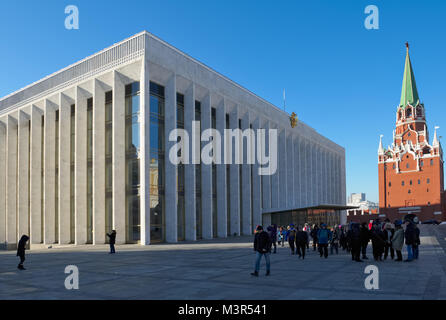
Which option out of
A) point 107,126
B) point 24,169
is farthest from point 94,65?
point 24,169

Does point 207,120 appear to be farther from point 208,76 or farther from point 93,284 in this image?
point 93,284

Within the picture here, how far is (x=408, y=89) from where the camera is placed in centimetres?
9838

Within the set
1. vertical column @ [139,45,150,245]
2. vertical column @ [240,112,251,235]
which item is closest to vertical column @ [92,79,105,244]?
vertical column @ [139,45,150,245]

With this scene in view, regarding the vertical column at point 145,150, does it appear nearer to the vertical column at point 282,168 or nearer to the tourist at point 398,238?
the tourist at point 398,238

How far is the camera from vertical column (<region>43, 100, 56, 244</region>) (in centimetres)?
3616

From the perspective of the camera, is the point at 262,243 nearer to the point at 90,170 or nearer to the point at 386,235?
the point at 386,235

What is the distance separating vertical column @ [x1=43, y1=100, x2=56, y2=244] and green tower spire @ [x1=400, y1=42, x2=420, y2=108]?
291 feet

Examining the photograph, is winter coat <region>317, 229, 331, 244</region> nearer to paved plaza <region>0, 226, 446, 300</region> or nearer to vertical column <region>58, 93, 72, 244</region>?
paved plaza <region>0, 226, 446, 300</region>

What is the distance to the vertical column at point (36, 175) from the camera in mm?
38181

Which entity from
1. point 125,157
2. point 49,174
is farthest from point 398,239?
point 49,174

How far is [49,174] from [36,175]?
117 inches

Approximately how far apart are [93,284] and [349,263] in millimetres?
9928

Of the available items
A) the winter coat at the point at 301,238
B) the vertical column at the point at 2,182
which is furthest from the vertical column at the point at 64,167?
the winter coat at the point at 301,238

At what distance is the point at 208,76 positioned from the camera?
3697 cm
